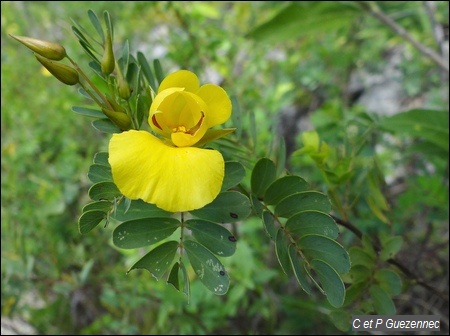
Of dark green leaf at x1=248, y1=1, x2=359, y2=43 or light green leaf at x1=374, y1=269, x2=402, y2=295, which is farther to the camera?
dark green leaf at x1=248, y1=1, x2=359, y2=43

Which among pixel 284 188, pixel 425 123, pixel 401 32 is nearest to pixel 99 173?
pixel 284 188

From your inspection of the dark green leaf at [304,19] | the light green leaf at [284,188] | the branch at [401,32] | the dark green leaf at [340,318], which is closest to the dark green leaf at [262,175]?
the light green leaf at [284,188]

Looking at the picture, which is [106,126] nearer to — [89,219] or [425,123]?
[89,219]

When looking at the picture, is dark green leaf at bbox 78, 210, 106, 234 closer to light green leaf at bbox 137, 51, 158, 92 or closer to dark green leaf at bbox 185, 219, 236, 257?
dark green leaf at bbox 185, 219, 236, 257

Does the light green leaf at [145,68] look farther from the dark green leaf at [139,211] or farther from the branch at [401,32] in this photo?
the branch at [401,32]

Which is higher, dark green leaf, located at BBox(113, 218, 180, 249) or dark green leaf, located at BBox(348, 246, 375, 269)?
dark green leaf, located at BBox(113, 218, 180, 249)

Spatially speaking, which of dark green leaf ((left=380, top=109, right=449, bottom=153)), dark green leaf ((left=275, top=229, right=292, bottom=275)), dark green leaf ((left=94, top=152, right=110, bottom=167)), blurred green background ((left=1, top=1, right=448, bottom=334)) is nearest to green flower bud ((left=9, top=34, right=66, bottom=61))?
dark green leaf ((left=94, top=152, right=110, bottom=167))

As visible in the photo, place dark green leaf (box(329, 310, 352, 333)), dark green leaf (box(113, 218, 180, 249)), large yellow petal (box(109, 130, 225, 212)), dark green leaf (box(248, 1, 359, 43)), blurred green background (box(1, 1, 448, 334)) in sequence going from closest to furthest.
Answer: large yellow petal (box(109, 130, 225, 212)), dark green leaf (box(113, 218, 180, 249)), dark green leaf (box(329, 310, 352, 333)), blurred green background (box(1, 1, 448, 334)), dark green leaf (box(248, 1, 359, 43))
